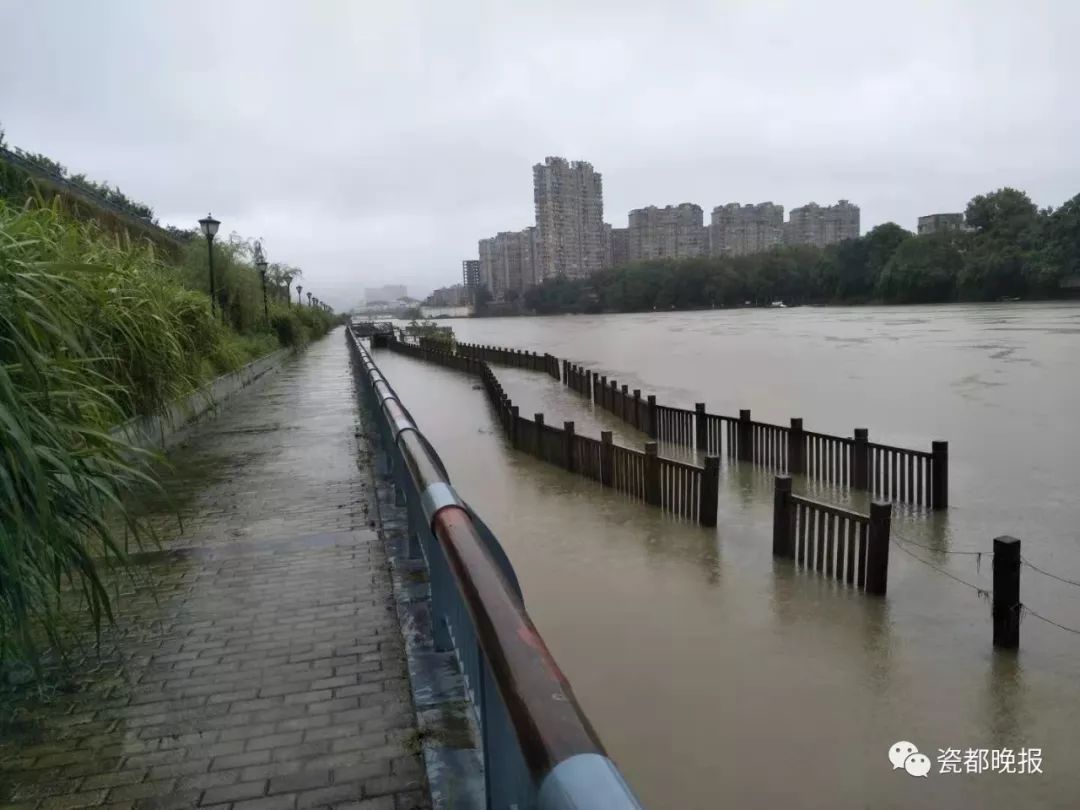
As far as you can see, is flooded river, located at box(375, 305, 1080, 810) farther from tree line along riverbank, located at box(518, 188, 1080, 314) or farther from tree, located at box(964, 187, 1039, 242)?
tree, located at box(964, 187, 1039, 242)

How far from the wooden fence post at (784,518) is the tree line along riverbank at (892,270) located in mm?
→ 71259

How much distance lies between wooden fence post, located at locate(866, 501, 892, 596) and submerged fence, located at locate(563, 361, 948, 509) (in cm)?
337

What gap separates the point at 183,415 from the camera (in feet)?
40.8

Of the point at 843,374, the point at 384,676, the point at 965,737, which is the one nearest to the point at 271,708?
the point at 384,676

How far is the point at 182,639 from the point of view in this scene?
442cm

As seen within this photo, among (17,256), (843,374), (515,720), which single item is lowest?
(843,374)

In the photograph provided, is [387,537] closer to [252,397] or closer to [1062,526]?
[1062,526]

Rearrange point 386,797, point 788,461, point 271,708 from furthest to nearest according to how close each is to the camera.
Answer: point 788,461 < point 271,708 < point 386,797

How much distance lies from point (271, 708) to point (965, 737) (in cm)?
414

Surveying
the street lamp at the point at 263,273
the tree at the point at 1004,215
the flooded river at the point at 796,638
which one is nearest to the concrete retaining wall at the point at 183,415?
the flooded river at the point at 796,638

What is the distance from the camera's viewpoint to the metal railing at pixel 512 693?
1.24m

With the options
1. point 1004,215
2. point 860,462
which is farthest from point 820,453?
point 1004,215

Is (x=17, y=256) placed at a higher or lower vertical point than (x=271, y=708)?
higher

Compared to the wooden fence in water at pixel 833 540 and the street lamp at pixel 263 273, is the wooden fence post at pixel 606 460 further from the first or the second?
the street lamp at pixel 263 273
